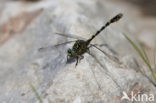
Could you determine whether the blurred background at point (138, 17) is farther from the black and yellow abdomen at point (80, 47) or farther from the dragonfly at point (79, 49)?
the black and yellow abdomen at point (80, 47)

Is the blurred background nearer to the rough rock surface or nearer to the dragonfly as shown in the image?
the rough rock surface

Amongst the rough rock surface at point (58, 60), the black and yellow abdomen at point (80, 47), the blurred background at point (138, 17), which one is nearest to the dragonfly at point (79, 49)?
the black and yellow abdomen at point (80, 47)

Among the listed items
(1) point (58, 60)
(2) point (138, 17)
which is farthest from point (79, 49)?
(2) point (138, 17)

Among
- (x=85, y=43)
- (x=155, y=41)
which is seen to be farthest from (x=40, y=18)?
(x=155, y=41)

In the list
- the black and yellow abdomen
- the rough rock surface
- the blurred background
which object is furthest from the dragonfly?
the blurred background

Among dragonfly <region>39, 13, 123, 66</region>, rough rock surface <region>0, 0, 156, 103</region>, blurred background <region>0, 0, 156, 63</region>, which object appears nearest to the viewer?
rough rock surface <region>0, 0, 156, 103</region>

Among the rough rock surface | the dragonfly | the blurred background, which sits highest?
the dragonfly

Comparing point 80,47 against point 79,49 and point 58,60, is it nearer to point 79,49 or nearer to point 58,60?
point 79,49

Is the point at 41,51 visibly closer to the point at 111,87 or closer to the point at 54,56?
the point at 54,56
